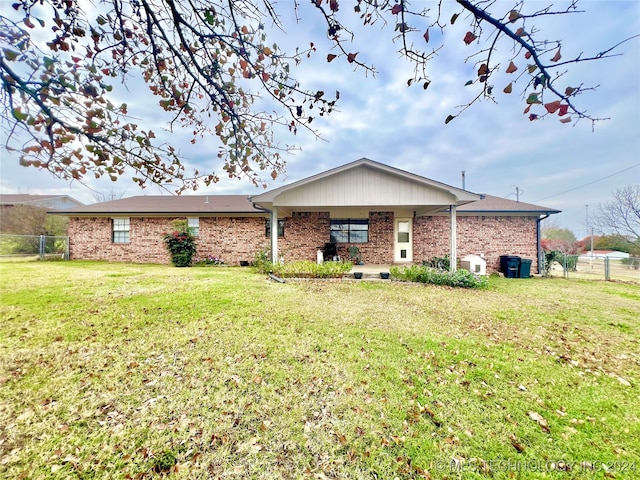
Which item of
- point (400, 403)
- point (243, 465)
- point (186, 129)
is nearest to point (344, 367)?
point (400, 403)

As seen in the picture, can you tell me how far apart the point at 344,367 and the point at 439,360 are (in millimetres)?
1400

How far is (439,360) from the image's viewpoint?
3557mm

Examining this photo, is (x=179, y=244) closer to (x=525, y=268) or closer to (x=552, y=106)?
(x=552, y=106)

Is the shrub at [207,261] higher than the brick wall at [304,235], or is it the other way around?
the brick wall at [304,235]

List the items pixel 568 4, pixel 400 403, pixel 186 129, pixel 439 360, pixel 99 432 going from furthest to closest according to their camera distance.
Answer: pixel 439 360, pixel 186 129, pixel 400 403, pixel 99 432, pixel 568 4

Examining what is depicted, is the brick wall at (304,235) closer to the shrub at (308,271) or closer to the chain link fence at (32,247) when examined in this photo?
the shrub at (308,271)

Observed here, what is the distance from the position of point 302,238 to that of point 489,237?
30.6 ft

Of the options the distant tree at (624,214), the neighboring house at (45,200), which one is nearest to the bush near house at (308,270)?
the distant tree at (624,214)

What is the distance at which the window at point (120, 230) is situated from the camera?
13562 mm

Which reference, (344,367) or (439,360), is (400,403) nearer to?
(344,367)

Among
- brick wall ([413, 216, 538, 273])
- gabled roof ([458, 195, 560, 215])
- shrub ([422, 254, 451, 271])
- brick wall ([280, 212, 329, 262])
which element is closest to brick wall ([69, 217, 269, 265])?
brick wall ([280, 212, 329, 262])

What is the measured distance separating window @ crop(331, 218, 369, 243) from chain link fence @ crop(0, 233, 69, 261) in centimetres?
1527

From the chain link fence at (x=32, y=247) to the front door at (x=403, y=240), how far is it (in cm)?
1843

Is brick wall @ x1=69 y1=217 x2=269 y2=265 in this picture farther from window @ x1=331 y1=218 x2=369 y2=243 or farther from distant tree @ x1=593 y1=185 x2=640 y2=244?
distant tree @ x1=593 y1=185 x2=640 y2=244
